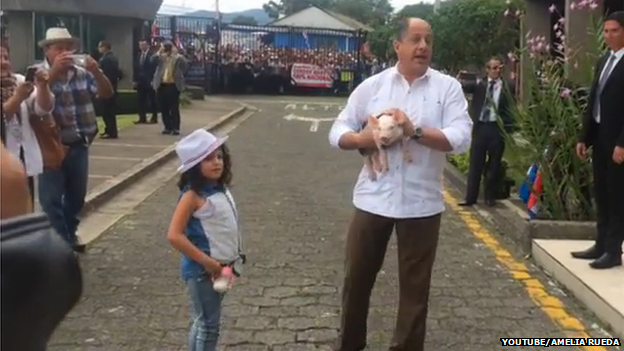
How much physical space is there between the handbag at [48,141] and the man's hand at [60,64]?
0.35 metres

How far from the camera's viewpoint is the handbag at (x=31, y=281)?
4.32ft

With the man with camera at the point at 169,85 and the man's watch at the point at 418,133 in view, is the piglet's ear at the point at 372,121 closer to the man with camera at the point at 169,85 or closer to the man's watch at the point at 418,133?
the man's watch at the point at 418,133

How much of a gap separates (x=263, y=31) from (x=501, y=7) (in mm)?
18984

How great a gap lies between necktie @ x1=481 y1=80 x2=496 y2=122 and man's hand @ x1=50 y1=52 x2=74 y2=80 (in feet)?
14.4

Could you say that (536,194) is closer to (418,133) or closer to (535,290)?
(535,290)

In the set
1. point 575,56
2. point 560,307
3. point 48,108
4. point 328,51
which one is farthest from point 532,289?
point 328,51

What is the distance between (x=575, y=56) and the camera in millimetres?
8477

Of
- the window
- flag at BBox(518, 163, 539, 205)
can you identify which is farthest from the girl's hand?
the window

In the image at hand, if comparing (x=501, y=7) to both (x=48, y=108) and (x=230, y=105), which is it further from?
(x=48, y=108)

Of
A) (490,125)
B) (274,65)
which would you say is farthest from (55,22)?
(490,125)

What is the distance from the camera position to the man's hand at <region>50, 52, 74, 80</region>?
6930mm

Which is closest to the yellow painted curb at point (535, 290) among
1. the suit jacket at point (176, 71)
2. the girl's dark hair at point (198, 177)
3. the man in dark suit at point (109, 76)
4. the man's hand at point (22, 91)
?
the girl's dark hair at point (198, 177)

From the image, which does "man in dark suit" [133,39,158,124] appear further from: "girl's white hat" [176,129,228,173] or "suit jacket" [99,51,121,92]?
"girl's white hat" [176,129,228,173]

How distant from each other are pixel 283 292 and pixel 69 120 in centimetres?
230
